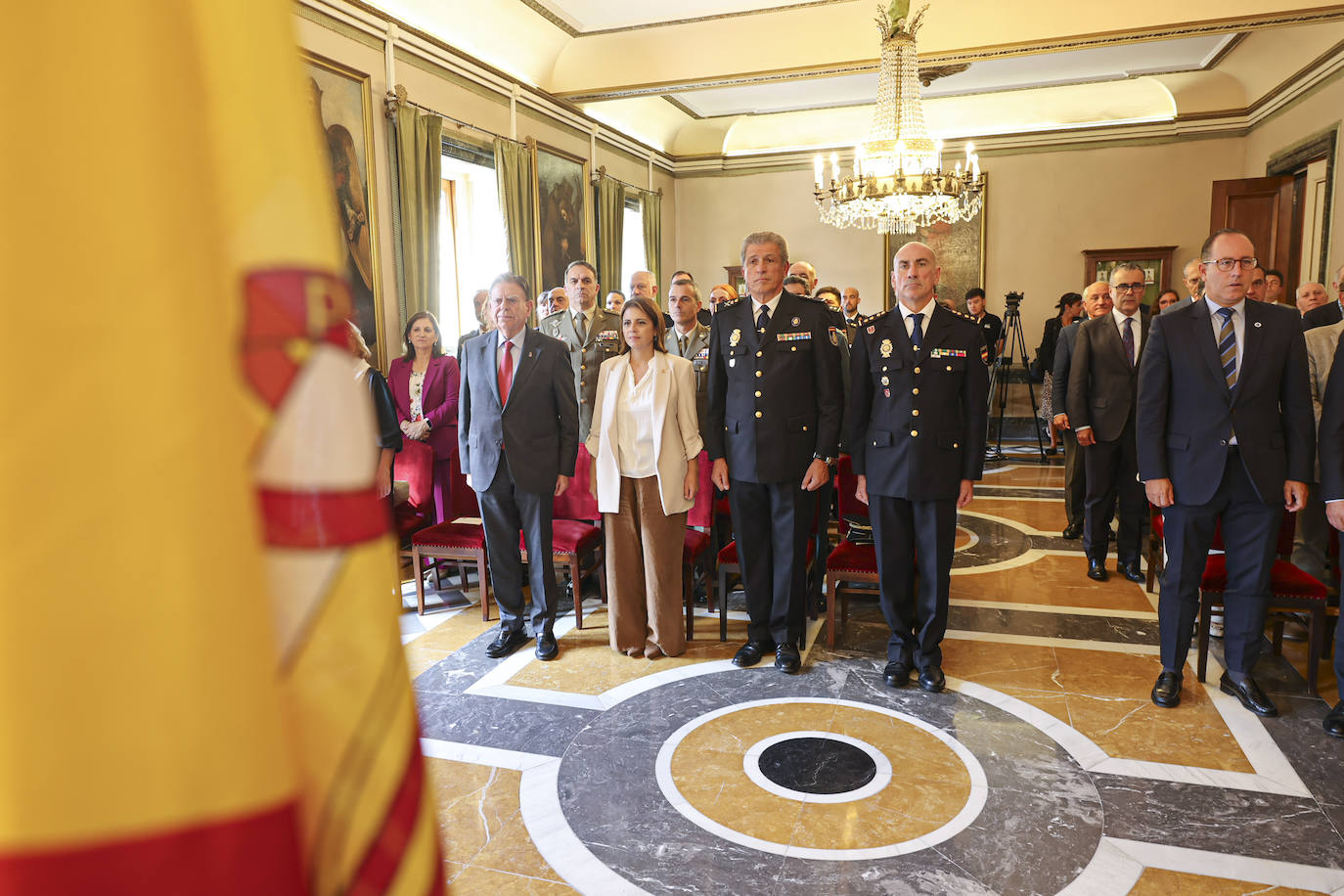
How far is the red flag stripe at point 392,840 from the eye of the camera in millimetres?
339

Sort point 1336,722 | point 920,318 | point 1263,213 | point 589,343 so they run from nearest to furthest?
1. point 1336,722
2. point 920,318
3. point 589,343
4. point 1263,213

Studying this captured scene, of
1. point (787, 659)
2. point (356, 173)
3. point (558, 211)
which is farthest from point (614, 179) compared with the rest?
point (787, 659)

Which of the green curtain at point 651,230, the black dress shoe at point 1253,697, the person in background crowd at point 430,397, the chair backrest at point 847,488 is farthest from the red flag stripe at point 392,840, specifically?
the green curtain at point 651,230

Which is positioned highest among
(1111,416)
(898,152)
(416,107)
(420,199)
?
(416,107)

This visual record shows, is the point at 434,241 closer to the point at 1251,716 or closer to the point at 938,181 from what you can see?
the point at 938,181

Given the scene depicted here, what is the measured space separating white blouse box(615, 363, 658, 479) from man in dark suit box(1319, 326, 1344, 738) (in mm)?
2528

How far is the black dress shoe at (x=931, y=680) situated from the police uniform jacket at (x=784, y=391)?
0.95 metres

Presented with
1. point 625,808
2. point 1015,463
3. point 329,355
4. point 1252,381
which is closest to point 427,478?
point 625,808

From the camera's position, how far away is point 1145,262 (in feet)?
36.6

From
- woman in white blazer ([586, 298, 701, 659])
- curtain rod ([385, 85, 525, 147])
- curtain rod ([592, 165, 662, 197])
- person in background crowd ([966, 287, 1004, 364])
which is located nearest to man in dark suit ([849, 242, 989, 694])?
woman in white blazer ([586, 298, 701, 659])

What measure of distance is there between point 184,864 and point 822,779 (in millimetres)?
2733

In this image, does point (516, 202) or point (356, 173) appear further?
point (516, 202)

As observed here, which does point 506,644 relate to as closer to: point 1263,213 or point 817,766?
point 817,766

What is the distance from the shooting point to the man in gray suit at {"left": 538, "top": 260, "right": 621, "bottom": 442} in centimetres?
530
